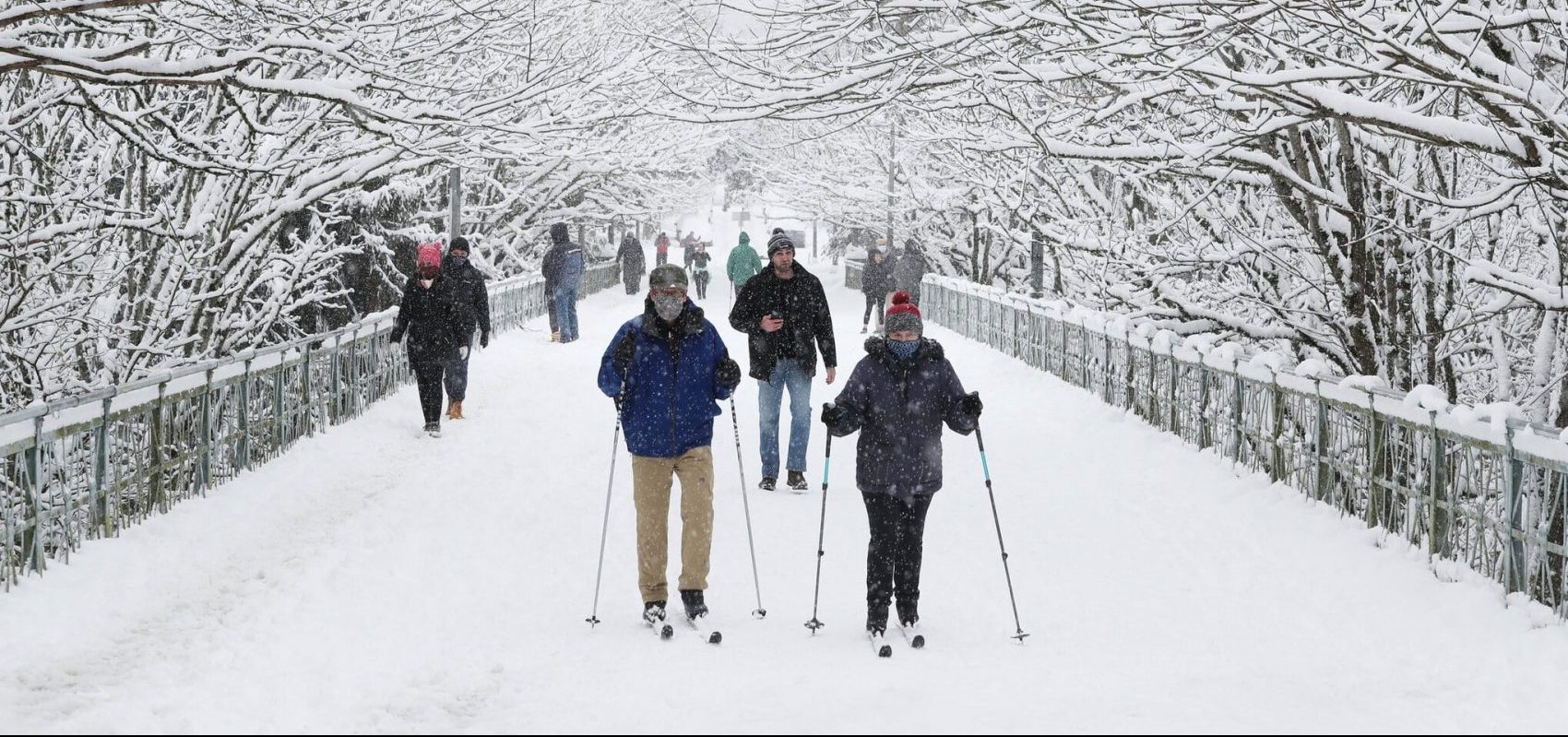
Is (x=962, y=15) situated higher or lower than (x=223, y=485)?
higher

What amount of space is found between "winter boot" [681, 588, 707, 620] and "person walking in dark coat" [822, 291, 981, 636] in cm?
78

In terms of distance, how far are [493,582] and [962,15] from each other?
13.0 feet


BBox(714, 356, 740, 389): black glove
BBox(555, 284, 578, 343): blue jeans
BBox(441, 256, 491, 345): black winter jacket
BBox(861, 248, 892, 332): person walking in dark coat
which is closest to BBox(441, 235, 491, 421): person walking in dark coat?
BBox(441, 256, 491, 345): black winter jacket

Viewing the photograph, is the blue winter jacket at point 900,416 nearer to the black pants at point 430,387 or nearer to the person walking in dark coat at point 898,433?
the person walking in dark coat at point 898,433

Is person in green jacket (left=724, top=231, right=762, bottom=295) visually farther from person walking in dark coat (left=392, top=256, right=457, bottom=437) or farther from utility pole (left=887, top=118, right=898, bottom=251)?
person walking in dark coat (left=392, top=256, right=457, bottom=437)

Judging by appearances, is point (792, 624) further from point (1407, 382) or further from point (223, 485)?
point (1407, 382)

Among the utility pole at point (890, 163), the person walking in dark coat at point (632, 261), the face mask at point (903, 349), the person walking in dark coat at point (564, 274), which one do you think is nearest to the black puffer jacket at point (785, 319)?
the face mask at point (903, 349)

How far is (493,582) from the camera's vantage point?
27.7 ft

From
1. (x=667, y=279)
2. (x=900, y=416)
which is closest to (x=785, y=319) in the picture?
(x=667, y=279)

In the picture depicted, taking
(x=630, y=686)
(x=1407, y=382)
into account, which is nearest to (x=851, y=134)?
(x=1407, y=382)

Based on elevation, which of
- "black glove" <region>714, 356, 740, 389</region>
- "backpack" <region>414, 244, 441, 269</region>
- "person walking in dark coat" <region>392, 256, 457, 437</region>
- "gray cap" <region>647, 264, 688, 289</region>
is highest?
"gray cap" <region>647, 264, 688, 289</region>

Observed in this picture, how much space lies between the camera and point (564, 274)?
25047 mm

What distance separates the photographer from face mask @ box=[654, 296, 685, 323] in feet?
24.1

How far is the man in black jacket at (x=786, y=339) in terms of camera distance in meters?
11.2
